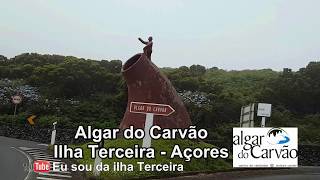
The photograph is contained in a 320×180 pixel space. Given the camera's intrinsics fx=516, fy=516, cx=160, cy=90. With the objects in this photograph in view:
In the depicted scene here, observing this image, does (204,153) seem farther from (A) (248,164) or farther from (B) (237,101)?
(B) (237,101)

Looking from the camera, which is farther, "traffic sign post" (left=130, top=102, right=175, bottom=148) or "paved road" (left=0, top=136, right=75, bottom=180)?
"traffic sign post" (left=130, top=102, right=175, bottom=148)

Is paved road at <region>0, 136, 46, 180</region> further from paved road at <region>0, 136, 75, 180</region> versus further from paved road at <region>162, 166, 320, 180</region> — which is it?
paved road at <region>162, 166, 320, 180</region>

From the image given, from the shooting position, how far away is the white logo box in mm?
17734

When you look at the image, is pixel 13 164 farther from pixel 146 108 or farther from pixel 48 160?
pixel 146 108

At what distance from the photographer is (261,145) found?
699 inches

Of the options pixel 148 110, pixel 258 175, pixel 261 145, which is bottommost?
pixel 258 175

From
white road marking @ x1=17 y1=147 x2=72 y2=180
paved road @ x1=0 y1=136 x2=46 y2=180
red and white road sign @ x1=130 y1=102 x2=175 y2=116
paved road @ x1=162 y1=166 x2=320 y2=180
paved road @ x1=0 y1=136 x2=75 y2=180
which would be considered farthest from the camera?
paved road @ x1=162 y1=166 x2=320 y2=180

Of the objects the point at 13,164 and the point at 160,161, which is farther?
the point at 13,164

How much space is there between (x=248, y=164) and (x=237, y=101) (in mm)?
18708

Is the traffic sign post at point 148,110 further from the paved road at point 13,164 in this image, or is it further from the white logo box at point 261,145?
the white logo box at point 261,145

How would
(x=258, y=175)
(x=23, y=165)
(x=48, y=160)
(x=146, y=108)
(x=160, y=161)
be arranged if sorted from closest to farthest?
1. (x=146, y=108)
2. (x=160, y=161)
3. (x=23, y=165)
4. (x=258, y=175)
5. (x=48, y=160)

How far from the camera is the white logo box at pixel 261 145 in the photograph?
17734 mm

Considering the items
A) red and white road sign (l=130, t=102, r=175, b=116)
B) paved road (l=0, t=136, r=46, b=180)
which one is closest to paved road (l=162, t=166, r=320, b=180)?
red and white road sign (l=130, t=102, r=175, b=116)

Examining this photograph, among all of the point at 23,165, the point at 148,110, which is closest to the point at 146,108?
the point at 148,110
